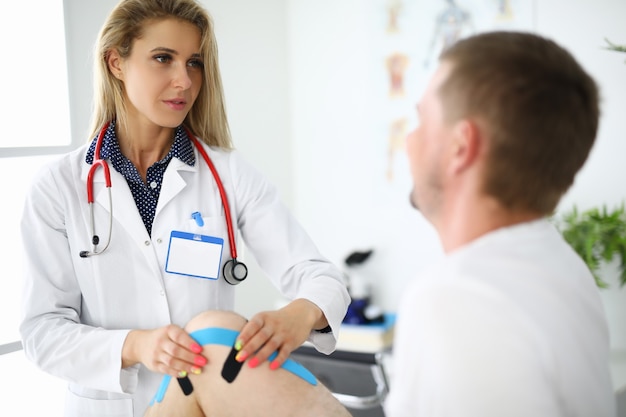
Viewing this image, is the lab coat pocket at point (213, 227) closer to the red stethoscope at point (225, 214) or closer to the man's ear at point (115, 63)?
the red stethoscope at point (225, 214)

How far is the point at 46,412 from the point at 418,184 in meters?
2.09

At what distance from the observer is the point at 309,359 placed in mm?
2945

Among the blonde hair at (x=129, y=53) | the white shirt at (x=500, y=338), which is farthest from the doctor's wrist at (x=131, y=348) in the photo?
the white shirt at (x=500, y=338)

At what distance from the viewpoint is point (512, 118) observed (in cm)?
85

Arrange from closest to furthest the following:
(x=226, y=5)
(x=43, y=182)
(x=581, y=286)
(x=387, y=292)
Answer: (x=581, y=286) < (x=43, y=182) < (x=226, y=5) < (x=387, y=292)

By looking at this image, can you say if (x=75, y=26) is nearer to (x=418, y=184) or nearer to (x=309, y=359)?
(x=309, y=359)

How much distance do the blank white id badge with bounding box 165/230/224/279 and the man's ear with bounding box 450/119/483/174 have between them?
33.2 inches

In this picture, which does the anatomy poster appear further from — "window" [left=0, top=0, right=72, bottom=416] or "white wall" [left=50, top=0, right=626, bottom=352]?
"window" [left=0, top=0, right=72, bottom=416]

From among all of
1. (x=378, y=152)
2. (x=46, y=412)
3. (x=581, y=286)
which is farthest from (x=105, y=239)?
(x=378, y=152)

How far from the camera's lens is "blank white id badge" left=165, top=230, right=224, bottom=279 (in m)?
1.57

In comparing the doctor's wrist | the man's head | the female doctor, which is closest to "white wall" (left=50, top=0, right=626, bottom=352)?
the female doctor

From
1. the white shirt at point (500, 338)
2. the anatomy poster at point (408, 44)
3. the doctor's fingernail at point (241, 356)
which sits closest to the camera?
the white shirt at point (500, 338)

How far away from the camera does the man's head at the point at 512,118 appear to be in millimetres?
853

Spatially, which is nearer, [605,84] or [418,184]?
[418,184]
